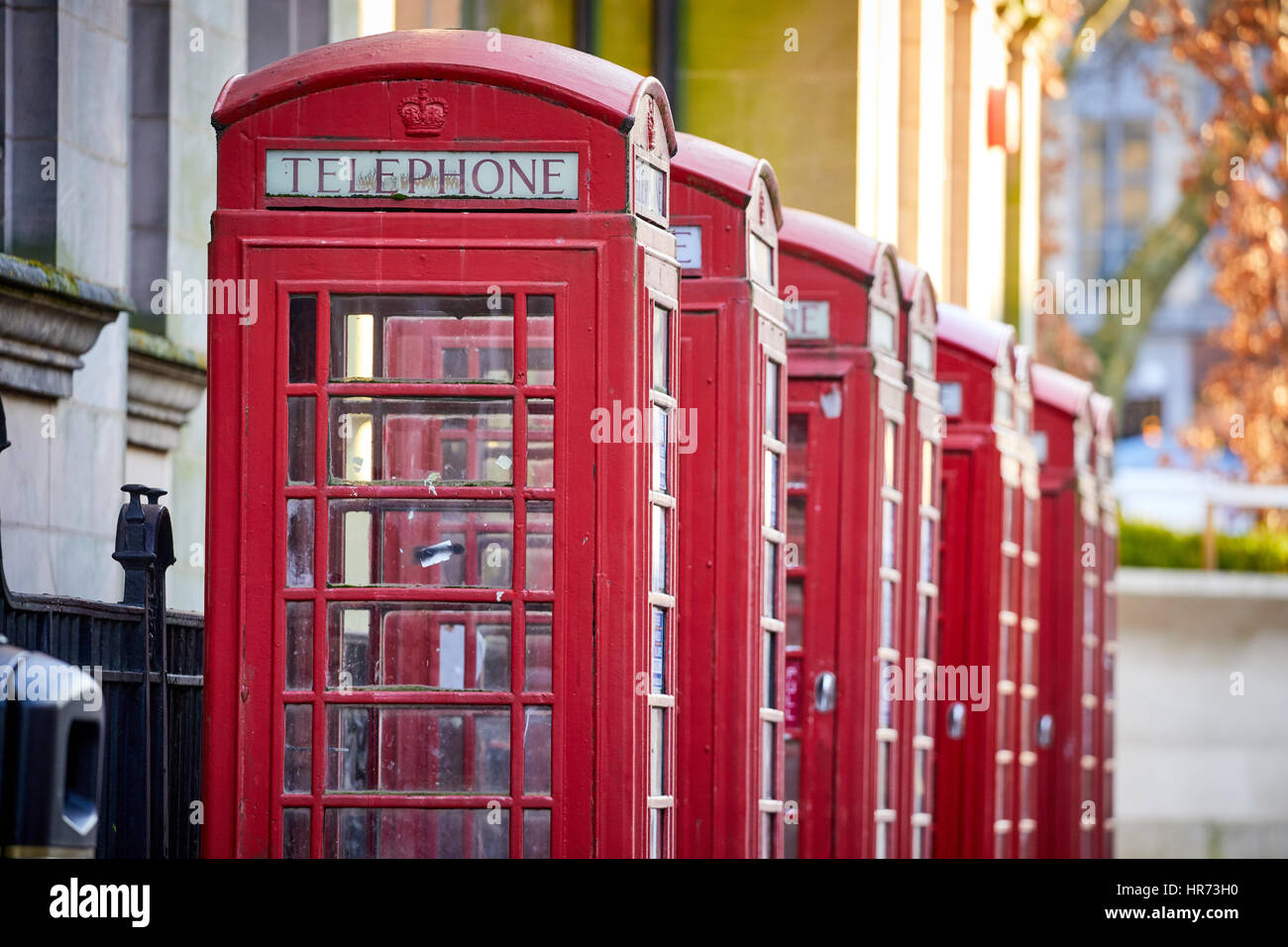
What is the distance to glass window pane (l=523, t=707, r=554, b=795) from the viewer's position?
17.6ft

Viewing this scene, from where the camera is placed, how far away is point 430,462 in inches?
210

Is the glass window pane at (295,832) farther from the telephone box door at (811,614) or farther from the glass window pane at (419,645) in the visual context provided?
the telephone box door at (811,614)

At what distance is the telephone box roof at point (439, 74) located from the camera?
5402 mm

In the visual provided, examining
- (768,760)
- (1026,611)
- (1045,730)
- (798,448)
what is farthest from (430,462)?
(1045,730)

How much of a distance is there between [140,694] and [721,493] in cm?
153

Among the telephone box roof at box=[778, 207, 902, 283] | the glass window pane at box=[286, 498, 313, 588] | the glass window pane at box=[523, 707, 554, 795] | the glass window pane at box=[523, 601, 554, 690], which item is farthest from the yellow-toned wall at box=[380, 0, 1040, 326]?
the glass window pane at box=[523, 707, 554, 795]

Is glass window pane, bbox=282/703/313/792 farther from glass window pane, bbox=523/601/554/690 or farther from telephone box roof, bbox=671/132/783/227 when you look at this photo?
telephone box roof, bbox=671/132/783/227

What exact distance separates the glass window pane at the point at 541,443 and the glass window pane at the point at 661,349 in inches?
12.9

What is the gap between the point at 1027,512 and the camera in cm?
961

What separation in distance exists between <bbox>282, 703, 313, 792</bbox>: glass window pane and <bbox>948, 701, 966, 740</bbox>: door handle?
3919mm
